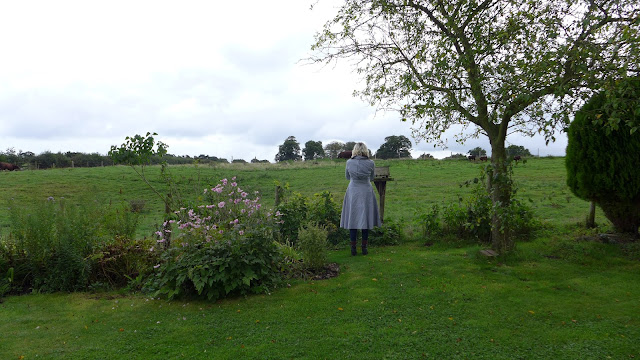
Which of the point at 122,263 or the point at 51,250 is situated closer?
the point at 51,250

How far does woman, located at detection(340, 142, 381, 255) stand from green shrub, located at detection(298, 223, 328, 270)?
1277mm

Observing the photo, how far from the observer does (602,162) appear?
21.6ft

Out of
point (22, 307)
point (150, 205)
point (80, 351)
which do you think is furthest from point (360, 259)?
point (150, 205)

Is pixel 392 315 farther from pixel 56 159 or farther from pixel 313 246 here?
pixel 56 159

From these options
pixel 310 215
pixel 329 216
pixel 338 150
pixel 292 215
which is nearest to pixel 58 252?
pixel 292 215

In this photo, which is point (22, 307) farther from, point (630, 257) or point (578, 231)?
point (578, 231)

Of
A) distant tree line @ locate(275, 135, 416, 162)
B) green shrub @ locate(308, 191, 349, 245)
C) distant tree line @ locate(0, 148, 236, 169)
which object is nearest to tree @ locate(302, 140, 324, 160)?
distant tree line @ locate(275, 135, 416, 162)

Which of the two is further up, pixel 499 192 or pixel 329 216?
pixel 499 192

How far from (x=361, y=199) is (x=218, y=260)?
3.27m

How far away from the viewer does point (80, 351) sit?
12.9 ft

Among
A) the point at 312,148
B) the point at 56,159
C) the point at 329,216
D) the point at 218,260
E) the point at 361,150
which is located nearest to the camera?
the point at 218,260

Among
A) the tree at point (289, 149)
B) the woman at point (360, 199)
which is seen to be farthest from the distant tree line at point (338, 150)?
the woman at point (360, 199)

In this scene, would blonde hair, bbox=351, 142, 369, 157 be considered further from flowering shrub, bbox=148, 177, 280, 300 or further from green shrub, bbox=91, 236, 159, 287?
green shrub, bbox=91, 236, 159, 287

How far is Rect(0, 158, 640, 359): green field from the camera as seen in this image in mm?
3844
